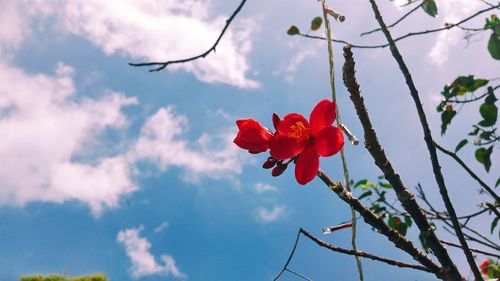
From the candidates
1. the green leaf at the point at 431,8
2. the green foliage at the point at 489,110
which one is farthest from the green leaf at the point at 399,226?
the green leaf at the point at 431,8

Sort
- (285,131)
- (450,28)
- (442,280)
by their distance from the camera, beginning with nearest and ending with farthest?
(442,280), (285,131), (450,28)

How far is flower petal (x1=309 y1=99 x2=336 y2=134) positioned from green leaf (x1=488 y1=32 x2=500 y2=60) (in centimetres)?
30

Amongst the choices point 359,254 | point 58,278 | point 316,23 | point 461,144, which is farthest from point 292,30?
point 58,278

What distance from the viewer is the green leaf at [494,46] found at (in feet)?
2.43

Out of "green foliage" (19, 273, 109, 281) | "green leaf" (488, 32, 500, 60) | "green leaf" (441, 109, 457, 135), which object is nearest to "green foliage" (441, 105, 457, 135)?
"green leaf" (441, 109, 457, 135)

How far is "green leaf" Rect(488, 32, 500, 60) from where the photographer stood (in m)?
0.74

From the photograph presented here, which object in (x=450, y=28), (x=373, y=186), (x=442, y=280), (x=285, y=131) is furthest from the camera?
(x=373, y=186)

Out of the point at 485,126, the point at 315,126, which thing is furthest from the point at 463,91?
the point at 315,126

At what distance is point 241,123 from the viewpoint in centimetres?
62

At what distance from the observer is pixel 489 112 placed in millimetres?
775

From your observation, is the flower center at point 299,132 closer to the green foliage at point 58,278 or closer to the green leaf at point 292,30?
the green leaf at point 292,30

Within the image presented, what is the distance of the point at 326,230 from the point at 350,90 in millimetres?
157

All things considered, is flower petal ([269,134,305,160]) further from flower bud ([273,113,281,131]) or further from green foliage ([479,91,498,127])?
green foliage ([479,91,498,127])

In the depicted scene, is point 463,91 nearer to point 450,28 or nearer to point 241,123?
point 450,28
